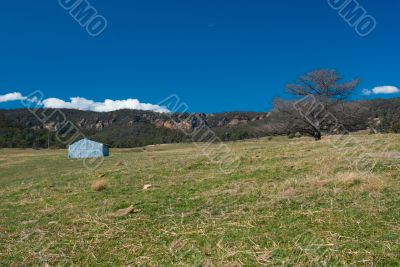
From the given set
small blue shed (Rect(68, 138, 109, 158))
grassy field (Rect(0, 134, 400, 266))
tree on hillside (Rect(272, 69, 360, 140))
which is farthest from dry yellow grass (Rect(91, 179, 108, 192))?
small blue shed (Rect(68, 138, 109, 158))

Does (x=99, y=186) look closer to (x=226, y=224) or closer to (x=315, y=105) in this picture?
(x=226, y=224)

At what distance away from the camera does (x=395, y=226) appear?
→ 279 inches

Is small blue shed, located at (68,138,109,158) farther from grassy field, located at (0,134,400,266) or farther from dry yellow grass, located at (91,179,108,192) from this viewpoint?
grassy field, located at (0,134,400,266)

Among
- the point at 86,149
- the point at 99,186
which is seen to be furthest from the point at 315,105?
the point at 86,149

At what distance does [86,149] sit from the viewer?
81812 mm

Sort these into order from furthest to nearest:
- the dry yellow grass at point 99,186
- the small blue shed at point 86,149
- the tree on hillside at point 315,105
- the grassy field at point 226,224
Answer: the small blue shed at point 86,149
the tree on hillside at point 315,105
the dry yellow grass at point 99,186
the grassy field at point 226,224

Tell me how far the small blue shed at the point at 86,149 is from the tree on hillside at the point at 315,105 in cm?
4498

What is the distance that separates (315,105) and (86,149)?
53966 millimetres

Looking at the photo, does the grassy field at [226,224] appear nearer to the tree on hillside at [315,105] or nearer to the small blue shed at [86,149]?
the tree on hillside at [315,105]

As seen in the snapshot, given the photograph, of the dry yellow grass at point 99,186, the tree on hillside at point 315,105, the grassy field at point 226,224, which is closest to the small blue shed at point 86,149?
the tree on hillside at point 315,105

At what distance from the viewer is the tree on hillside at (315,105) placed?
41.0 m

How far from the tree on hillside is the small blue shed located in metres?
45.0

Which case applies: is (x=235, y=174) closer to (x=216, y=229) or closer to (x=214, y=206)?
(x=214, y=206)

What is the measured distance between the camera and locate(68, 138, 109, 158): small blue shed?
257ft
